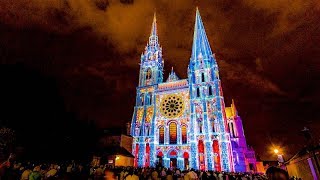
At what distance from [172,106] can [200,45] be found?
1700cm

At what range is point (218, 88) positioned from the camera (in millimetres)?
37750

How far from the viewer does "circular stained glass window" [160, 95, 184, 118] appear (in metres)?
39.6

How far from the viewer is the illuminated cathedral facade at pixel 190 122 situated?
33.6m

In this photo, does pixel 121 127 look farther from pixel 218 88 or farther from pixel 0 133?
pixel 0 133

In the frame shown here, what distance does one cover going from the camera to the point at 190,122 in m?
36.7

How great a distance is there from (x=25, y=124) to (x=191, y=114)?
2712cm

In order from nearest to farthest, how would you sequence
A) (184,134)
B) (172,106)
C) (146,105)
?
(184,134), (172,106), (146,105)

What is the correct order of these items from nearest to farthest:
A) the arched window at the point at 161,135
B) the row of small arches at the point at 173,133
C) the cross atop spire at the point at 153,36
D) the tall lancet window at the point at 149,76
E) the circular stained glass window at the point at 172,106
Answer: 1. the row of small arches at the point at 173,133
2. the arched window at the point at 161,135
3. the circular stained glass window at the point at 172,106
4. the tall lancet window at the point at 149,76
5. the cross atop spire at the point at 153,36

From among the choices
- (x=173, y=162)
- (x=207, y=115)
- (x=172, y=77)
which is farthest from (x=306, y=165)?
(x=172, y=77)

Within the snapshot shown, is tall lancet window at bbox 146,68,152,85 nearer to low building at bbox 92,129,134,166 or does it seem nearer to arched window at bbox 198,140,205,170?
low building at bbox 92,129,134,166

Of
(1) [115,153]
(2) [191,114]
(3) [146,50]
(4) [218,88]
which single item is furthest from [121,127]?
(4) [218,88]

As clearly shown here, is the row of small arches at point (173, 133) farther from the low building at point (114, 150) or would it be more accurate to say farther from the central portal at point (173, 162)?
the low building at point (114, 150)

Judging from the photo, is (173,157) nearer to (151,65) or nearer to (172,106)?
(172,106)

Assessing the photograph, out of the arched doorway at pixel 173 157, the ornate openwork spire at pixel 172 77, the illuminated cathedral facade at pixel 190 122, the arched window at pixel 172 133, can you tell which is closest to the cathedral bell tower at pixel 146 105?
the illuminated cathedral facade at pixel 190 122
